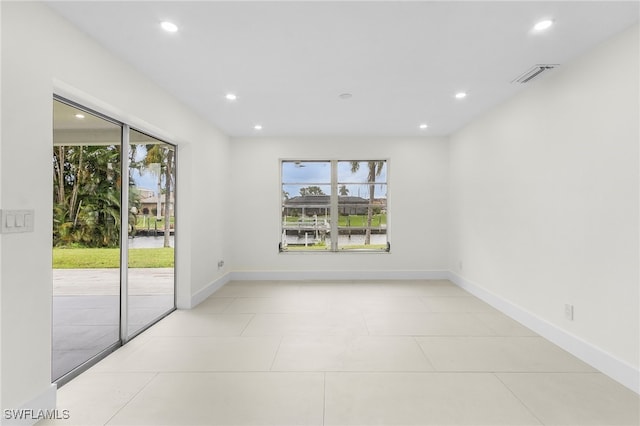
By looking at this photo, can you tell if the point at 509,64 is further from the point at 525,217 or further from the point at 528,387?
the point at 528,387

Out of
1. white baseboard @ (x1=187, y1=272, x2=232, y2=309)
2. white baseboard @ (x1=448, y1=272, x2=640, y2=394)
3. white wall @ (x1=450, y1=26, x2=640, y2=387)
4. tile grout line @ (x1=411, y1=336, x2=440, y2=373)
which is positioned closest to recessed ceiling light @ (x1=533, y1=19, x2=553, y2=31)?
white wall @ (x1=450, y1=26, x2=640, y2=387)

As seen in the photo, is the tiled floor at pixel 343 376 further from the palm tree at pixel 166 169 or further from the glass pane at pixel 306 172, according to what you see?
the glass pane at pixel 306 172

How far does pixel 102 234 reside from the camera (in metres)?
Result: 3.07

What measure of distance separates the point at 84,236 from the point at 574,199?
424 centimetres

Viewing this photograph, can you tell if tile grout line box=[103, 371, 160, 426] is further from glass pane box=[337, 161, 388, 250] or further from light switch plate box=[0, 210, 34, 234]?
glass pane box=[337, 161, 388, 250]

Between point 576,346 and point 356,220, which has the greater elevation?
point 356,220

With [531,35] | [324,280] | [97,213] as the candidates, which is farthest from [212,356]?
[531,35]

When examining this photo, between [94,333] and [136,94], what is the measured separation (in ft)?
7.56

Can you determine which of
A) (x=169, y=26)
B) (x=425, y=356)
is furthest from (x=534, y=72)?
(x=169, y=26)

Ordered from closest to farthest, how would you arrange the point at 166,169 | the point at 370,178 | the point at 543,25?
the point at 543,25, the point at 166,169, the point at 370,178

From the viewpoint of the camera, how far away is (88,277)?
9.84 ft

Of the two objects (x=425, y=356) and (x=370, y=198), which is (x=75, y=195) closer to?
(x=425, y=356)

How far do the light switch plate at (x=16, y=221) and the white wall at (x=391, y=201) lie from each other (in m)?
4.12

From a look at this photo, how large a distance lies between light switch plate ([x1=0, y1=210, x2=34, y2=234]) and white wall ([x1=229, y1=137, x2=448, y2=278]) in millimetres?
4118
